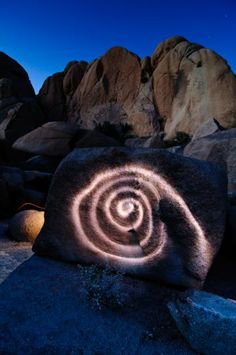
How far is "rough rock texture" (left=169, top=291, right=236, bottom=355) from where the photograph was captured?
2.39 metres

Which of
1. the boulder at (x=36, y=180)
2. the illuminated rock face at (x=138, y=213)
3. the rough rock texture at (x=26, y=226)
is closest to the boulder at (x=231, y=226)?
the illuminated rock face at (x=138, y=213)

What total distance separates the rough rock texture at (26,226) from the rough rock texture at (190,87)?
13.6 metres

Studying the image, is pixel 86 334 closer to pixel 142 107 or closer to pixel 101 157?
pixel 101 157

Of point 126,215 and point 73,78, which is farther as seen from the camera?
point 73,78

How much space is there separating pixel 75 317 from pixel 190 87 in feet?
62.0

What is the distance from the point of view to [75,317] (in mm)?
2826

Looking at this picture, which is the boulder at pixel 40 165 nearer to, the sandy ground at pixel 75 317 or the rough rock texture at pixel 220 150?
the rough rock texture at pixel 220 150

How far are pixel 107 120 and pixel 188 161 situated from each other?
68.1ft

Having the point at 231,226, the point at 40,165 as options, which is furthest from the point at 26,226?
the point at 40,165

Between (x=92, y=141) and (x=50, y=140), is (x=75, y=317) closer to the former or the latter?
(x=92, y=141)

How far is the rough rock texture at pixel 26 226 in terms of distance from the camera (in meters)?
5.27

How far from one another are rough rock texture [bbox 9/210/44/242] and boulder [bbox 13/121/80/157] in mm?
10115

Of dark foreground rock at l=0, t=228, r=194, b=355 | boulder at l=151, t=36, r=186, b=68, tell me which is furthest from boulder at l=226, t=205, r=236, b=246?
boulder at l=151, t=36, r=186, b=68

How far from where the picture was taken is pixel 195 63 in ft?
64.5
